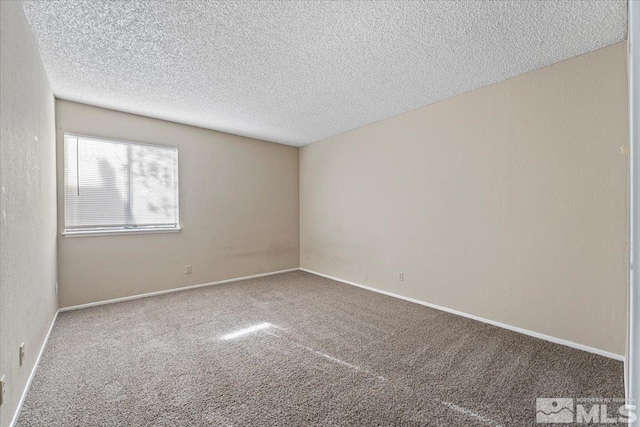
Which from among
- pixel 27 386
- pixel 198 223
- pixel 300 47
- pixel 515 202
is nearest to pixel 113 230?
pixel 198 223

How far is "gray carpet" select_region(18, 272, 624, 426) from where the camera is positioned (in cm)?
172

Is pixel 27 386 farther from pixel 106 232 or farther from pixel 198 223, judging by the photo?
pixel 198 223

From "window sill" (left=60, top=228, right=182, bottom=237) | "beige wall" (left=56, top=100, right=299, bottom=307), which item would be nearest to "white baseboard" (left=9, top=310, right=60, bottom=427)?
"beige wall" (left=56, top=100, right=299, bottom=307)

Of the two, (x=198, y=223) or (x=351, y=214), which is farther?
(x=351, y=214)

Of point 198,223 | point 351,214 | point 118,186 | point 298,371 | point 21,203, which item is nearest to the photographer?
point 21,203

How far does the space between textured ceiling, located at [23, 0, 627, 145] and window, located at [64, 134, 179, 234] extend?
62 cm

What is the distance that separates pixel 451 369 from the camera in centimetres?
215

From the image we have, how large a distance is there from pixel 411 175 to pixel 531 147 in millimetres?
1308

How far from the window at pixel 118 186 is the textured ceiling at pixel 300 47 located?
0.62 m

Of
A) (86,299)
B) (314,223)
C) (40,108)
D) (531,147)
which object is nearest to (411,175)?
(531,147)

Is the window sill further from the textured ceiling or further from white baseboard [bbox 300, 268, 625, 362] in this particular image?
white baseboard [bbox 300, 268, 625, 362]

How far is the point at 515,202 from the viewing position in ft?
9.24

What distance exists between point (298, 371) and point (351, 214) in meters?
2.81

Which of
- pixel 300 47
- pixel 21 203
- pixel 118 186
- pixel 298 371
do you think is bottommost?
pixel 298 371
